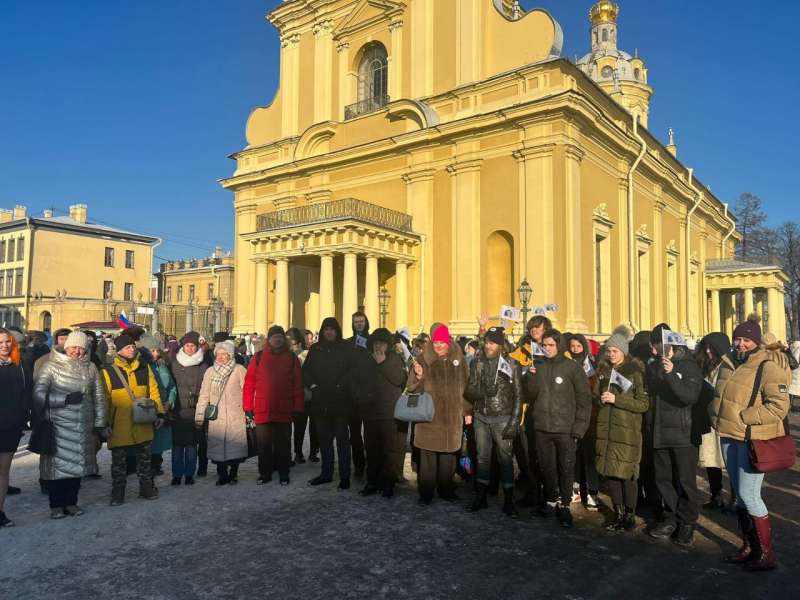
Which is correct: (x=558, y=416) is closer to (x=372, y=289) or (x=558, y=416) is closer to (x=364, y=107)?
(x=372, y=289)

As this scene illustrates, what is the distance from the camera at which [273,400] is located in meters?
7.73

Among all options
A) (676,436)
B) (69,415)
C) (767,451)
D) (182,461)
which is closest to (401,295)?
(182,461)

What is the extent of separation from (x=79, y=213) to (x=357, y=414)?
180ft

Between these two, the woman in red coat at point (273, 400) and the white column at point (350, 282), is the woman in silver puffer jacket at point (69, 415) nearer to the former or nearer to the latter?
the woman in red coat at point (273, 400)

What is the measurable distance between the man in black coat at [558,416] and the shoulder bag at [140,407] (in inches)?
166

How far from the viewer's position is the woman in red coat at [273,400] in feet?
25.4

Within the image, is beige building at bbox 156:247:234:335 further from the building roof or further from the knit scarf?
the knit scarf

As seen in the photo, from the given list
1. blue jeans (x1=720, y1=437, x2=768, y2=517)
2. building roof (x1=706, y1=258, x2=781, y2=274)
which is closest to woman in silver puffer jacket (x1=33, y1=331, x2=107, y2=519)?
blue jeans (x1=720, y1=437, x2=768, y2=517)

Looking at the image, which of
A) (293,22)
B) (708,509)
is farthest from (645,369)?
(293,22)

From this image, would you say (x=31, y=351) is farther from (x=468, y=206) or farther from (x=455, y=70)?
(x=455, y=70)

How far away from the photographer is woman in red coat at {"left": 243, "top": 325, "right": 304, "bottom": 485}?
25.4 feet

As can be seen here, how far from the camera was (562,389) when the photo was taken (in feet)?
19.8

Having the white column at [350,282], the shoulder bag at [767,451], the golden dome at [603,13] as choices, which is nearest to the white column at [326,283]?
the white column at [350,282]

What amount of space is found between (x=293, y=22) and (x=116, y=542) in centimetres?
2842
